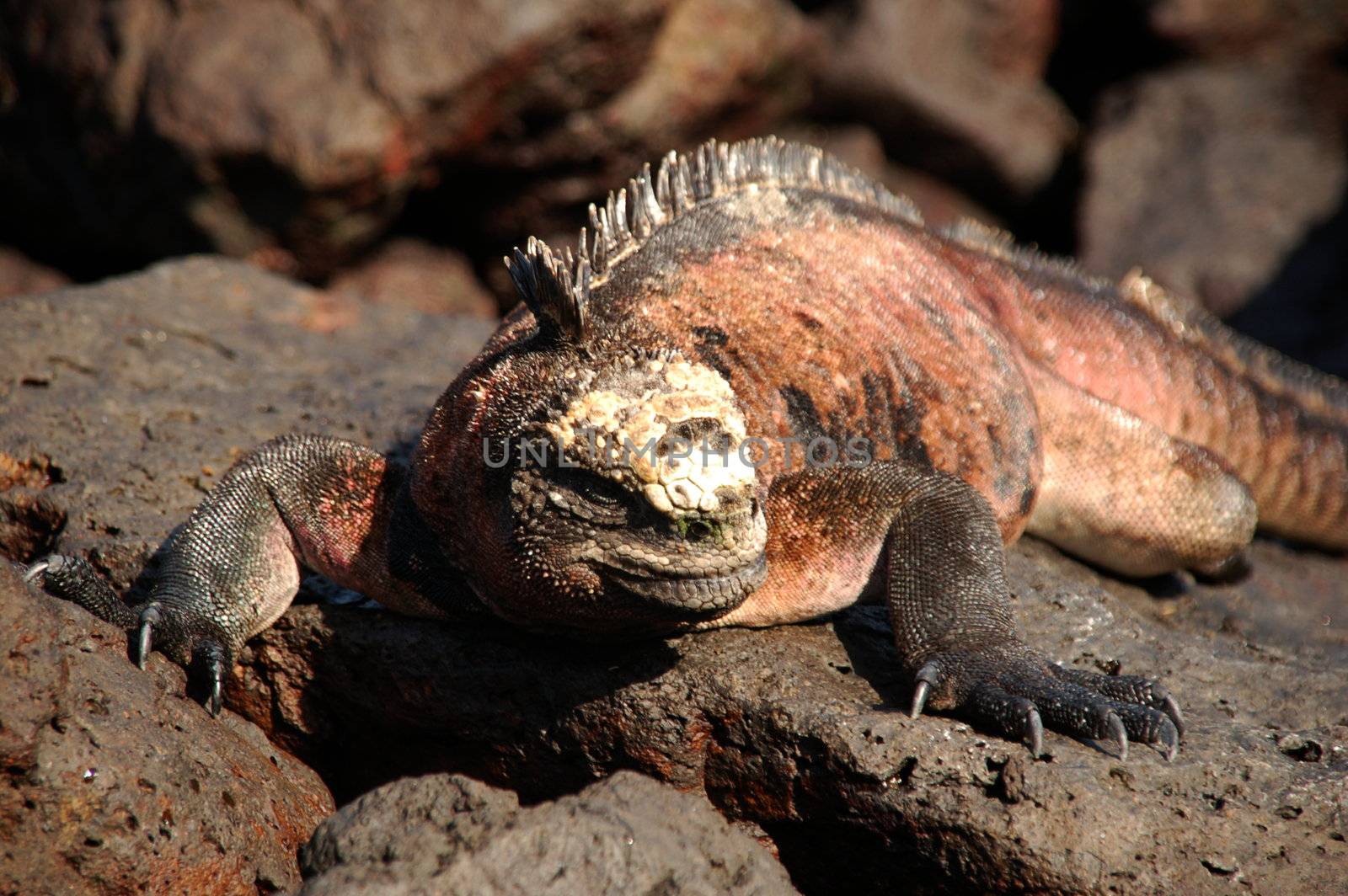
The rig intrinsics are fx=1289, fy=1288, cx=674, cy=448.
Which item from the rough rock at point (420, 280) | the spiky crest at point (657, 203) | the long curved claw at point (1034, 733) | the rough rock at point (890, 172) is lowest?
the rough rock at point (420, 280)

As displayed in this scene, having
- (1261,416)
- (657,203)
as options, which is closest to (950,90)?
(1261,416)

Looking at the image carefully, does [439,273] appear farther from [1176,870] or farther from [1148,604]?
[1176,870]

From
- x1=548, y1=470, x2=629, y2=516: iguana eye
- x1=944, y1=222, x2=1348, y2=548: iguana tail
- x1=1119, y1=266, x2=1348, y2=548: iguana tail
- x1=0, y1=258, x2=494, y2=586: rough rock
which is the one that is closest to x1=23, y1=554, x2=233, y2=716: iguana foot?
x1=0, y1=258, x2=494, y2=586: rough rock

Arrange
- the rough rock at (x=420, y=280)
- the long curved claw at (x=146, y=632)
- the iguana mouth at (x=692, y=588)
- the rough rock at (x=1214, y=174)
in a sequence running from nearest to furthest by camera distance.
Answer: the iguana mouth at (x=692, y=588) < the long curved claw at (x=146, y=632) < the rough rock at (x=420, y=280) < the rough rock at (x=1214, y=174)

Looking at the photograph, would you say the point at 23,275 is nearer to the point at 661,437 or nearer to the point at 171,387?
the point at 171,387

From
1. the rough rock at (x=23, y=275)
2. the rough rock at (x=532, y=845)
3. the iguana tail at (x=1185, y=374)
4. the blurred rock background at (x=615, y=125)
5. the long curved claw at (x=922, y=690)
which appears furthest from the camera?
the rough rock at (x=23, y=275)

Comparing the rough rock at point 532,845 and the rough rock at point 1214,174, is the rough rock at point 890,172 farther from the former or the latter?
the rough rock at point 532,845

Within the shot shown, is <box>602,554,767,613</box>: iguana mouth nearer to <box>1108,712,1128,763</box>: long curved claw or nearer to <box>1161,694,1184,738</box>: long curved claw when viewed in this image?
<box>1108,712,1128,763</box>: long curved claw

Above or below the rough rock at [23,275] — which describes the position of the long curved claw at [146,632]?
above

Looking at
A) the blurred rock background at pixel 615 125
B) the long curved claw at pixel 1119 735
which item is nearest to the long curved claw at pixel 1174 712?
the long curved claw at pixel 1119 735
